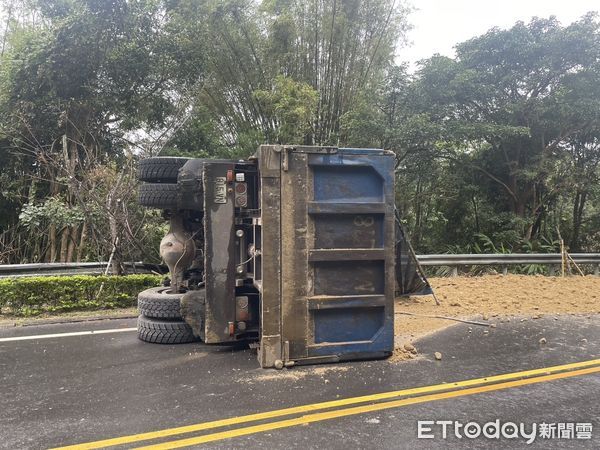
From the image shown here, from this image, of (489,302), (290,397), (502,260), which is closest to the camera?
(290,397)

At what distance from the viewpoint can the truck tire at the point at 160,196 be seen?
508 cm

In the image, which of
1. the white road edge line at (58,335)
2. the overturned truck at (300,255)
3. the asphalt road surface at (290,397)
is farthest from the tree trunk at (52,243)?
the overturned truck at (300,255)

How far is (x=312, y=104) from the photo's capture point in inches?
563

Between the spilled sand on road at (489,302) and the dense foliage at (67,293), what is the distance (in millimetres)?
4270

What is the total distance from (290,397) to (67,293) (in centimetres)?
495

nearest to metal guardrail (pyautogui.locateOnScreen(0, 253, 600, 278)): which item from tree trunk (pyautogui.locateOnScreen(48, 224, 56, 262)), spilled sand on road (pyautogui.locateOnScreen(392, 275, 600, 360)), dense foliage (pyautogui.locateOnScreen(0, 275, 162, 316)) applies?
spilled sand on road (pyautogui.locateOnScreen(392, 275, 600, 360))

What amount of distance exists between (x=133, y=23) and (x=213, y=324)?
11.6 metres

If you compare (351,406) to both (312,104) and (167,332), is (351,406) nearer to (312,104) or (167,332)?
(167,332)

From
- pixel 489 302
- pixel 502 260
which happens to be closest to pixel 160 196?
pixel 489 302

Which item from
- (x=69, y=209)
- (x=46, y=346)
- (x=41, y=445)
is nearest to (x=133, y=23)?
(x=69, y=209)

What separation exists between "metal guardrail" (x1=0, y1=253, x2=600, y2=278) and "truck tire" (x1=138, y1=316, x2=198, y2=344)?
11.0 ft
